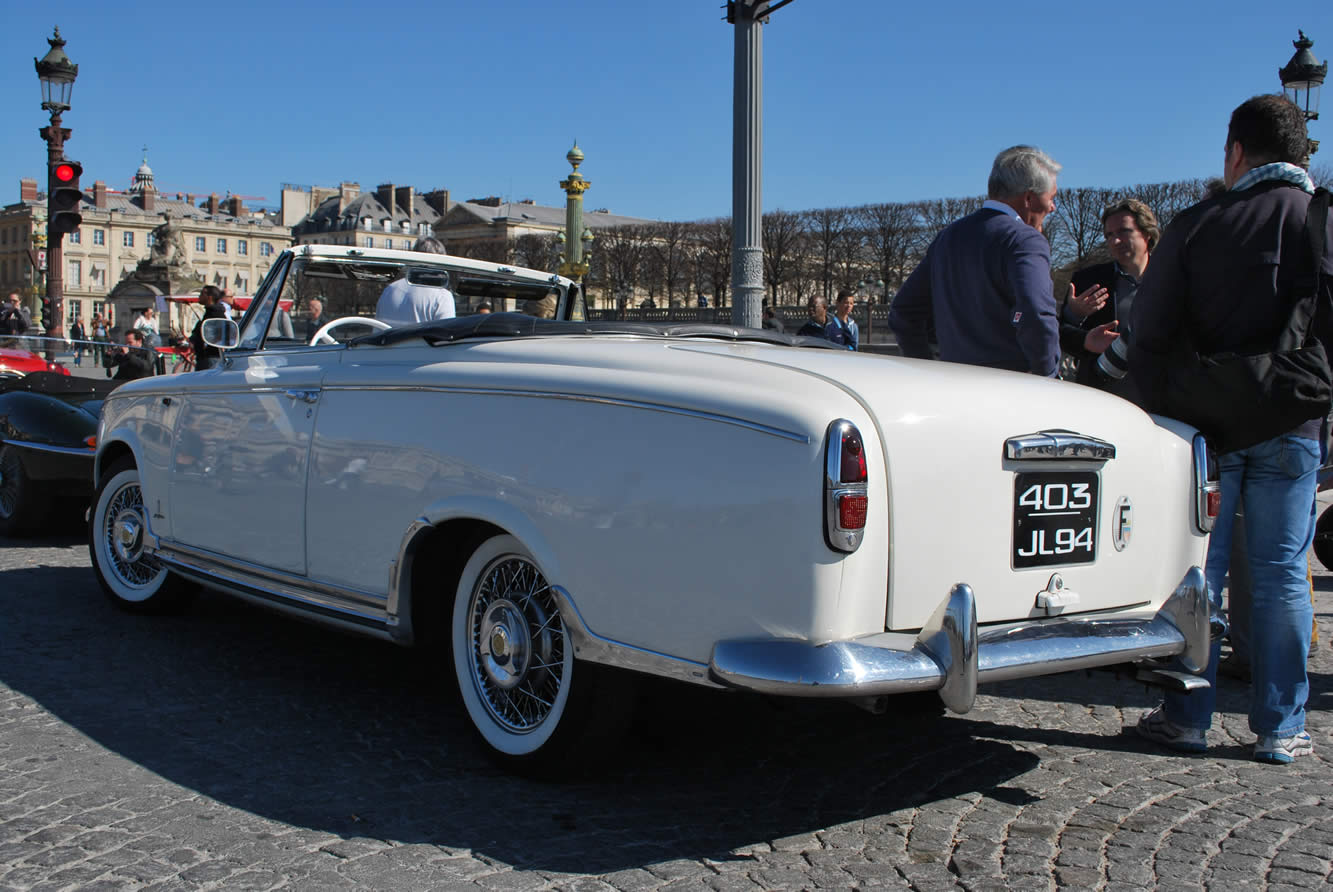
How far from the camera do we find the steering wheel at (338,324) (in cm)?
491

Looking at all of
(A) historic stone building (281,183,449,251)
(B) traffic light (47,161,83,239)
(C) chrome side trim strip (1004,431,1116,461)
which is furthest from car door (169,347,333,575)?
(A) historic stone building (281,183,449,251)

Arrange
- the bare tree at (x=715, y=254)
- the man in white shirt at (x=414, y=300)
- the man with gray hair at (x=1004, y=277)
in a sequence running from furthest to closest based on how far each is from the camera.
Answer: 1. the bare tree at (x=715, y=254)
2. the man in white shirt at (x=414, y=300)
3. the man with gray hair at (x=1004, y=277)

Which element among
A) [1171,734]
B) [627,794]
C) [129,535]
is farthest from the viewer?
[129,535]

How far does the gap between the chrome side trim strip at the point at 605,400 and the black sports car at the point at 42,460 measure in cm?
450

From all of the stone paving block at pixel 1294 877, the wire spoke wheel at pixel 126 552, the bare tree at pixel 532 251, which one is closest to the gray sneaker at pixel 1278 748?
the stone paving block at pixel 1294 877

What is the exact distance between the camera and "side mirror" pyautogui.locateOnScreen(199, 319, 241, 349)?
5.04 m

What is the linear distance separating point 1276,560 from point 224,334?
4035 millimetres

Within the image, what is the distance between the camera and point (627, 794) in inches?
132

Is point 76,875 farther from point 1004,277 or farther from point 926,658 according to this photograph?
point 1004,277

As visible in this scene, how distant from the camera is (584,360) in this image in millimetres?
3369

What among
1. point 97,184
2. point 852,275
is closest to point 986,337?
point 852,275

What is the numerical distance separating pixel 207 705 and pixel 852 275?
2931 inches

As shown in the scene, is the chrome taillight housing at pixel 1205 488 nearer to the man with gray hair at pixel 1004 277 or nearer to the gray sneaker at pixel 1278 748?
the gray sneaker at pixel 1278 748

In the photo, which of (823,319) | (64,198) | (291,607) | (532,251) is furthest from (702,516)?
(532,251)
